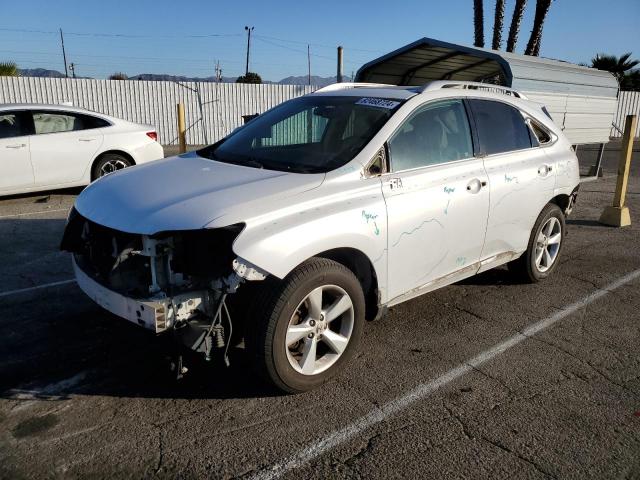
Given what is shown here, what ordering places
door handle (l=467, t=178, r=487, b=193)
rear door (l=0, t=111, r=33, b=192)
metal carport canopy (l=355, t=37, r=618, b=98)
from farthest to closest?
metal carport canopy (l=355, t=37, r=618, b=98) < rear door (l=0, t=111, r=33, b=192) < door handle (l=467, t=178, r=487, b=193)

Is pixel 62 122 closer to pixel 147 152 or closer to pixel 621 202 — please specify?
pixel 147 152

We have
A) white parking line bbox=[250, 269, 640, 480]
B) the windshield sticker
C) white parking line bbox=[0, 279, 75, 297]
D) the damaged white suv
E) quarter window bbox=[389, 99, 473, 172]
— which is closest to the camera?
white parking line bbox=[250, 269, 640, 480]

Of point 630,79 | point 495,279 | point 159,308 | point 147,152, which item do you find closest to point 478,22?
point 147,152

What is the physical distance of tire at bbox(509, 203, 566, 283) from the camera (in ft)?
16.4

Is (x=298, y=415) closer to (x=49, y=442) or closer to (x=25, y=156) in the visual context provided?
Result: (x=49, y=442)

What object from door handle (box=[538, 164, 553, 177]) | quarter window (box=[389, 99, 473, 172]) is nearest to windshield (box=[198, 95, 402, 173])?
quarter window (box=[389, 99, 473, 172])

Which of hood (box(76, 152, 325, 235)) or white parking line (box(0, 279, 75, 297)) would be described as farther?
white parking line (box(0, 279, 75, 297))

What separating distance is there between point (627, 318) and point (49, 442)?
14.2 ft

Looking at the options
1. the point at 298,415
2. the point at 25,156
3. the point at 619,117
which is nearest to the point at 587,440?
the point at 298,415

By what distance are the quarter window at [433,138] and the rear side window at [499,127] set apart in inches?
7.2

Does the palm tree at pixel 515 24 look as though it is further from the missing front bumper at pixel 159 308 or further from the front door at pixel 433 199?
the missing front bumper at pixel 159 308

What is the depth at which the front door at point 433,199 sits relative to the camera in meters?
3.61

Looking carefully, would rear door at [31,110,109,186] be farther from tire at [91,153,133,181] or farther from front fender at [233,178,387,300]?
front fender at [233,178,387,300]

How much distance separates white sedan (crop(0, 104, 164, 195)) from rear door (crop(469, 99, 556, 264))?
6466mm
